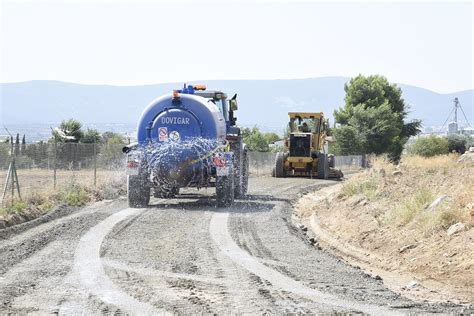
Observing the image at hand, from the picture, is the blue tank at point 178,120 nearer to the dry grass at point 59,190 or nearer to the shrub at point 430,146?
the dry grass at point 59,190

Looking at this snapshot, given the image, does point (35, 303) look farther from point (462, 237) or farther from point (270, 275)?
point (462, 237)

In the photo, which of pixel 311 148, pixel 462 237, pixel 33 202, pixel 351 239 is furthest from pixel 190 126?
pixel 311 148

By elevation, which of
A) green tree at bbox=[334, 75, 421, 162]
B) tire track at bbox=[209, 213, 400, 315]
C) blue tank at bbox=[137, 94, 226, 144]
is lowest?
tire track at bbox=[209, 213, 400, 315]

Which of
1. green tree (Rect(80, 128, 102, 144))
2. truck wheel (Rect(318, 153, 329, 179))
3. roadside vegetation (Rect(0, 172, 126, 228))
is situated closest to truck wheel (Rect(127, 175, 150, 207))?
roadside vegetation (Rect(0, 172, 126, 228))

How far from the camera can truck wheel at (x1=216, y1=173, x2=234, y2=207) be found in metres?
20.6

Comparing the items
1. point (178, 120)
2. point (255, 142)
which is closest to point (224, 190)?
point (178, 120)

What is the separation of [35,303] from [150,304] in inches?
51.2

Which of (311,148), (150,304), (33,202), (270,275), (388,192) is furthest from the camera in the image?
(311,148)

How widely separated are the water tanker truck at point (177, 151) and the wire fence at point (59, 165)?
2950mm

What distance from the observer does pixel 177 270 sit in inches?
431

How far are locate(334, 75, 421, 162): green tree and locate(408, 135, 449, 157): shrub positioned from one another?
77.9 inches

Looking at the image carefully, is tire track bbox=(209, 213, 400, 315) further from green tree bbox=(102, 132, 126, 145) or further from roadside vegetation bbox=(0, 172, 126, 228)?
green tree bbox=(102, 132, 126, 145)

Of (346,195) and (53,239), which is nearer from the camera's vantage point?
(53,239)

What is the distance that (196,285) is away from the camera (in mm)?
9852
